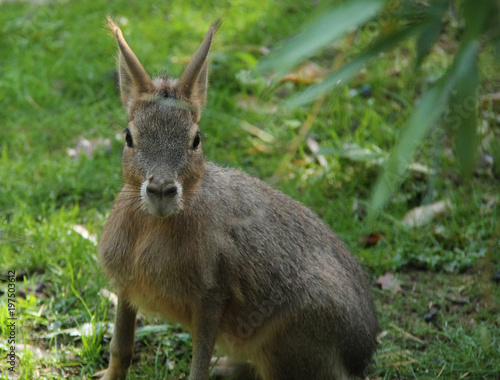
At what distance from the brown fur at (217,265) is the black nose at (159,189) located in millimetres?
100

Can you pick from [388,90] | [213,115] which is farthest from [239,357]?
[388,90]

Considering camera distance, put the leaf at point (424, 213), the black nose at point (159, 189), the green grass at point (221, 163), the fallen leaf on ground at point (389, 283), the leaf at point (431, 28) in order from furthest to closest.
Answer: the leaf at point (424, 213) < the fallen leaf on ground at point (389, 283) < the green grass at point (221, 163) < the black nose at point (159, 189) < the leaf at point (431, 28)

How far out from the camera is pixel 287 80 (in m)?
5.61

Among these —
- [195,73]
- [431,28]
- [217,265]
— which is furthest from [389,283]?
[431,28]

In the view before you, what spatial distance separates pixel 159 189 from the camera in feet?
9.02

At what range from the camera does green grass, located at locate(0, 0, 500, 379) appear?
368 centimetres

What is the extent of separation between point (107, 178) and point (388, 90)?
2.34 metres

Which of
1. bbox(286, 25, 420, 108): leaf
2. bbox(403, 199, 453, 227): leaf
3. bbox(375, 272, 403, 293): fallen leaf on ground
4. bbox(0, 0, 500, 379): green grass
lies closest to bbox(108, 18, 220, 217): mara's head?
bbox(0, 0, 500, 379): green grass

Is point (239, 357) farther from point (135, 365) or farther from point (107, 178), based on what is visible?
point (107, 178)

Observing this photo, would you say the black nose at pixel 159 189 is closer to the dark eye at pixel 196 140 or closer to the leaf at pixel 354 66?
the dark eye at pixel 196 140

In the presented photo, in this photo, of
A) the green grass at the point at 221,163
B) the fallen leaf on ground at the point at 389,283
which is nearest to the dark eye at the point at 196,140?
the green grass at the point at 221,163

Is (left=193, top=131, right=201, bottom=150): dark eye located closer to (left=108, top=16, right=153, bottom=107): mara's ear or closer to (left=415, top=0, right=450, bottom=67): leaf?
(left=108, top=16, right=153, bottom=107): mara's ear

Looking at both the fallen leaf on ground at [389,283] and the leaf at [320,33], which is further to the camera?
the fallen leaf on ground at [389,283]

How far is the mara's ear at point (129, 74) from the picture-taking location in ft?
9.80
